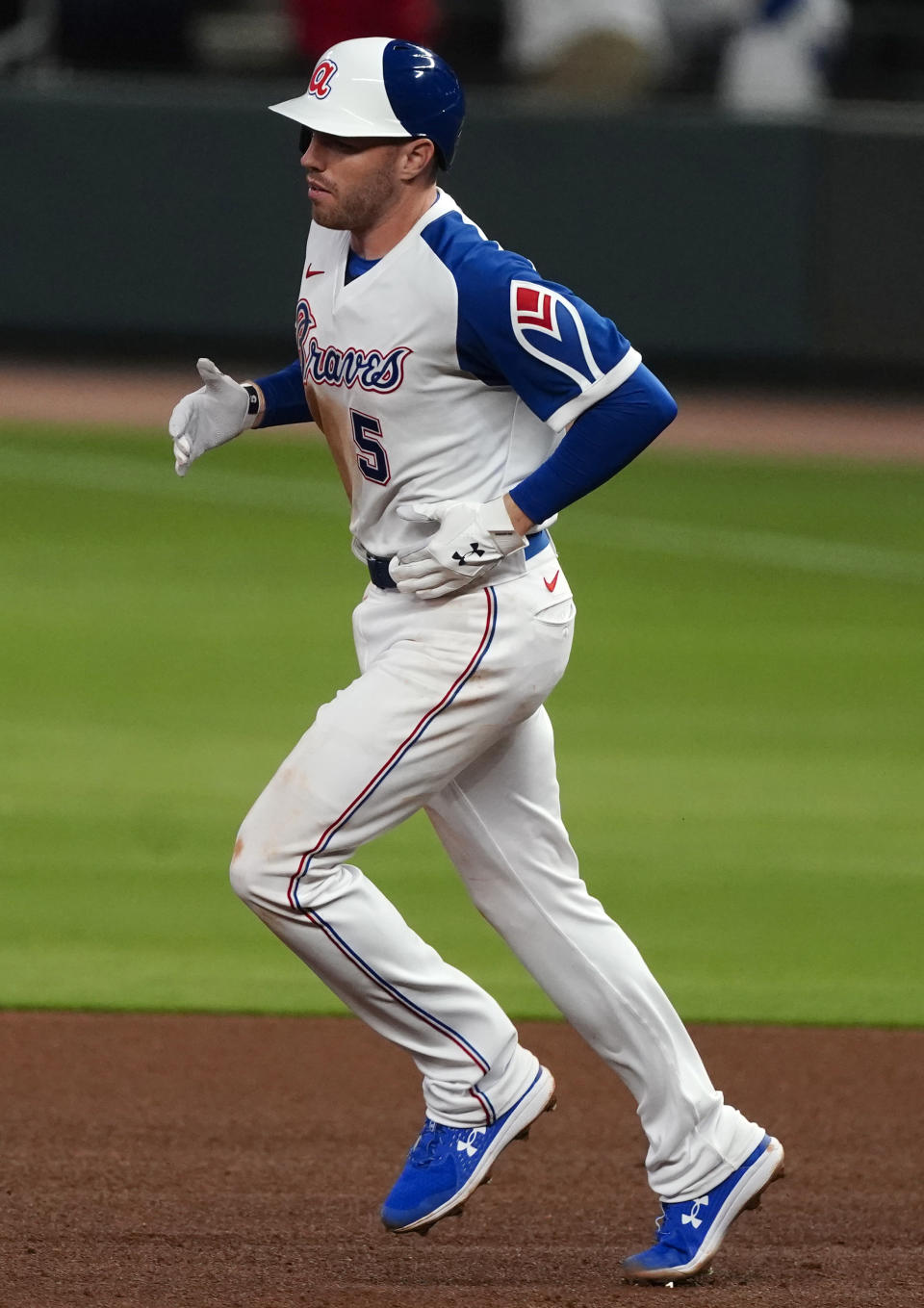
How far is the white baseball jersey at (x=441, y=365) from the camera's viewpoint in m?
3.98

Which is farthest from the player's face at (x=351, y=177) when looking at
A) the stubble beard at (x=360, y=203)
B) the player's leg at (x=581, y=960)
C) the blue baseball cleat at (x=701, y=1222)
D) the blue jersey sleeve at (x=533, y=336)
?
the blue baseball cleat at (x=701, y=1222)

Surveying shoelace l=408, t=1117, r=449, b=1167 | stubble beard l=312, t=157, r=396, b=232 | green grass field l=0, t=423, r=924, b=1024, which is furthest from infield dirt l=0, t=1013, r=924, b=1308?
stubble beard l=312, t=157, r=396, b=232

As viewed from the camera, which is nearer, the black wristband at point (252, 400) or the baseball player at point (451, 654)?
the baseball player at point (451, 654)

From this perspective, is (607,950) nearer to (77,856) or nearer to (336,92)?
(336,92)

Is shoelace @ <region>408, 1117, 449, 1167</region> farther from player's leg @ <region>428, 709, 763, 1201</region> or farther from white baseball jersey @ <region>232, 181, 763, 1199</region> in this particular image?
player's leg @ <region>428, 709, 763, 1201</region>

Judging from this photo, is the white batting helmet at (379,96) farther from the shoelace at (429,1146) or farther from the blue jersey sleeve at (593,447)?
the shoelace at (429,1146)

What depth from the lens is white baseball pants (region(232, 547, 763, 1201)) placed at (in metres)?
4.02

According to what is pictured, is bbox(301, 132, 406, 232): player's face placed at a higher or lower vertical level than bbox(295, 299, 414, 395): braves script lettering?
higher

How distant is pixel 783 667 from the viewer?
32.9 ft

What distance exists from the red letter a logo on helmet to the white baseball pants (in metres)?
0.91

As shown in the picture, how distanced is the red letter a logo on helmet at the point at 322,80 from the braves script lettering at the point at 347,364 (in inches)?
15.1

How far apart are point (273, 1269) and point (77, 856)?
343cm

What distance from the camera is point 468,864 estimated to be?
4.30 m

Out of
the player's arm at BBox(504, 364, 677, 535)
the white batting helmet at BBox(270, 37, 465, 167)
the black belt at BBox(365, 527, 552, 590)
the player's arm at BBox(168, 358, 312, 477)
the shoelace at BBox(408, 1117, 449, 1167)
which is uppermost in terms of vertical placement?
the white batting helmet at BBox(270, 37, 465, 167)
